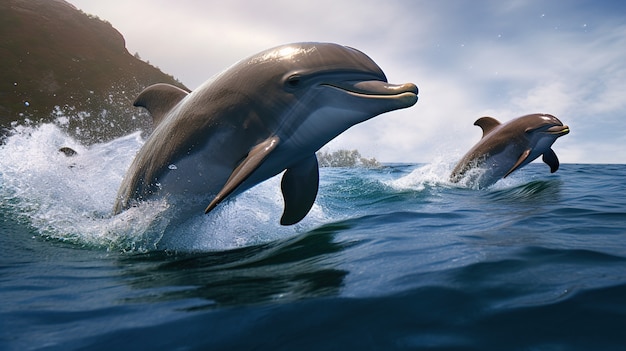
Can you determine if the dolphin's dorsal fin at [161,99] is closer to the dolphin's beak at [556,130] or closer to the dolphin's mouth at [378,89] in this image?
the dolphin's mouth at [378,89]

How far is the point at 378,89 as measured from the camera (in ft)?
13.8

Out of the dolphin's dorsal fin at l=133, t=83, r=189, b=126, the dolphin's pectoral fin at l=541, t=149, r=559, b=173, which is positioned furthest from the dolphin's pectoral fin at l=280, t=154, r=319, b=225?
the dolphin's pectoral fin at l=541, t=149, r=559, b=173

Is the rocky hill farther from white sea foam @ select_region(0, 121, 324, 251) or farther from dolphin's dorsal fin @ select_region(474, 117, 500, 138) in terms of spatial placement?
dolphin's dorsal fin @ select_region(474, 117, 500, 138)

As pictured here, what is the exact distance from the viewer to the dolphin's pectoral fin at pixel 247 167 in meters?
3.90

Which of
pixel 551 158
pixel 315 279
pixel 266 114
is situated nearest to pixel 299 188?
pixel 266 114

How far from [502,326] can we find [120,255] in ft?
13.8

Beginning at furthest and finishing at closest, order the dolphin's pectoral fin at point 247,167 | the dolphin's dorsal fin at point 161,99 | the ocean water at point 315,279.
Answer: the dolphin's dorsal fin at point 161,99, the dolphin's pectoral fin at point 247,167, the ocean water at point 315,279

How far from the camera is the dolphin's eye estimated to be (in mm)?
4332

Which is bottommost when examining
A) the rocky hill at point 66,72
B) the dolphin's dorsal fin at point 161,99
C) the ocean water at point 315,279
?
the ocean water at point 315,279

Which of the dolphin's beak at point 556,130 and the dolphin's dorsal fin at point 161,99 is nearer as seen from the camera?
the dolphin's dorsal fin at point 161,99

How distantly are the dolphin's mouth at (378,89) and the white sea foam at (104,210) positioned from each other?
228 cm

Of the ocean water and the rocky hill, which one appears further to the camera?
the rocky hill

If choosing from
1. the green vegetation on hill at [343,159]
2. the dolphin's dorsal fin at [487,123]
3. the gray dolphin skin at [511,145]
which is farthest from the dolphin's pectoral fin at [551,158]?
the green vegetation on hill at [343,159]

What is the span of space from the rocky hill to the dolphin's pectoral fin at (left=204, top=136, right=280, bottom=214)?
196 ft
